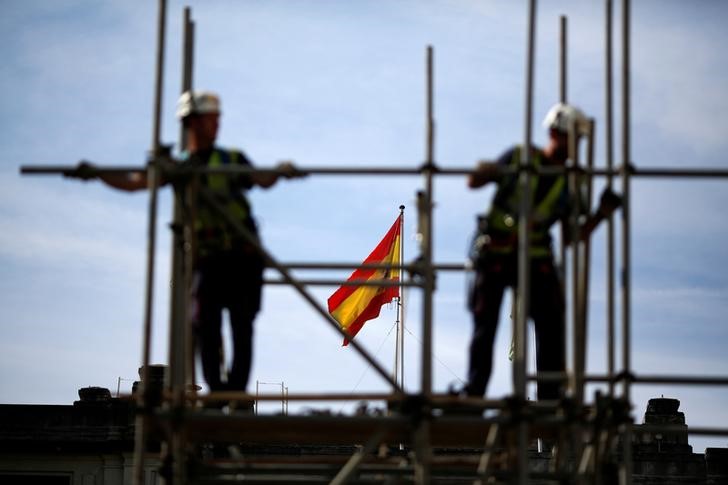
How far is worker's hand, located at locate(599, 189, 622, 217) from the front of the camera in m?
14.2

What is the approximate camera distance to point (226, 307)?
14211 millimetres

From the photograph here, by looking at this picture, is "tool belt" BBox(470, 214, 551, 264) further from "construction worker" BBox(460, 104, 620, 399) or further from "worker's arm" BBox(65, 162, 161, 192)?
"worker's arm" BBox(65, 162, 161, 192)

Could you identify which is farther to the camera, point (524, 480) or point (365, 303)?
point (365, 303)

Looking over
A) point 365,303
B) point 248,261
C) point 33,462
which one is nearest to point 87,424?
point 33,462

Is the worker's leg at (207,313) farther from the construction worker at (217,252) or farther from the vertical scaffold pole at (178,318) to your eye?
the vertical scaffold pole at (178,318)

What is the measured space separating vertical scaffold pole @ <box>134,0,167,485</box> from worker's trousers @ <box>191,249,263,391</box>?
0.62 metres

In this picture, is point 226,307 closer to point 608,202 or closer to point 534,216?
point 534,216

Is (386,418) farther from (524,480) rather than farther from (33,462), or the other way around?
(33,462)

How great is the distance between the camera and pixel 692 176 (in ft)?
46.7

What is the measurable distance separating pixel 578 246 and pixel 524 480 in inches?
81.0

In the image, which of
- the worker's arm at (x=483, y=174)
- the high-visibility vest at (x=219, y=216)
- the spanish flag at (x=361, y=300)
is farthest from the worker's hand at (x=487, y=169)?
the spanish flag at (x=361, y=300)

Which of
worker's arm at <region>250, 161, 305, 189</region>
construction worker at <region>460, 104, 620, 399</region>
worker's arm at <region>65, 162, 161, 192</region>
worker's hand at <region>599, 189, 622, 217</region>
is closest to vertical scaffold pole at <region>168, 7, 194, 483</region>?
worker's arm at <region>65, 162, 161, 192</region>

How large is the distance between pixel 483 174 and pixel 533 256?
37.0 inches

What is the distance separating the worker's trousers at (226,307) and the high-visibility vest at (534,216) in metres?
2.04
